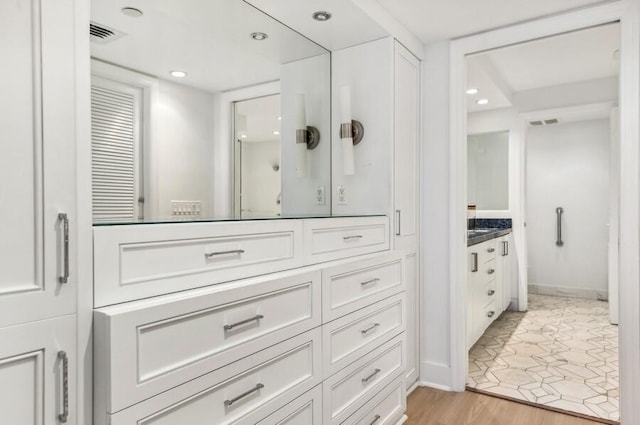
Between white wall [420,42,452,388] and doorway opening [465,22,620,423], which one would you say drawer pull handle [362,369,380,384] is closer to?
white wall [420,42,452,388]

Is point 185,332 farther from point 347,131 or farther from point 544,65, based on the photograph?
point 544,65

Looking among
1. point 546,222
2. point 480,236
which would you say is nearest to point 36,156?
point 480,236

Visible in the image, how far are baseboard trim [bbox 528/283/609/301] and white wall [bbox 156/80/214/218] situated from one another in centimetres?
509

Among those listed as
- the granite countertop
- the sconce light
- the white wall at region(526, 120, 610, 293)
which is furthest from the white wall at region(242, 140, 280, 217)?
the white wall at region(526, 120, 610, 293)

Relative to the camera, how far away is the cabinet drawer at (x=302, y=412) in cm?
137

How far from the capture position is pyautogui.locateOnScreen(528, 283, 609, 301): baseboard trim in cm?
504

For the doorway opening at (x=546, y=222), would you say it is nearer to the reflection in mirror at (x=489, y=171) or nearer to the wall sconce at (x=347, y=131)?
the reflection in mirror at (x=489, y=171)

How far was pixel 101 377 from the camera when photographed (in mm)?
945

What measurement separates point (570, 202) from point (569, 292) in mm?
1147

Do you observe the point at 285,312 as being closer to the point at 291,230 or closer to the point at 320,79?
the point at 291,230

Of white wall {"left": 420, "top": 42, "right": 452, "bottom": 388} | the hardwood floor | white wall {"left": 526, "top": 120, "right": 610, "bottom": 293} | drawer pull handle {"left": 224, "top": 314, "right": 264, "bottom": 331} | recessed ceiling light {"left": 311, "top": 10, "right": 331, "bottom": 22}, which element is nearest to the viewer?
drawer pull handle {"left": 224, "top": 314, "right": 264, "bottom": 331}

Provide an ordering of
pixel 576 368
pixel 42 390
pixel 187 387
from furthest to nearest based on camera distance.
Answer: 1. pixel 576 368
2. pixel 187 387
3. pixel 42 390

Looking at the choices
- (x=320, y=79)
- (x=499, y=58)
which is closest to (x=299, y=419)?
(x=320, y=79)

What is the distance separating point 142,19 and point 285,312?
1.24 meters
